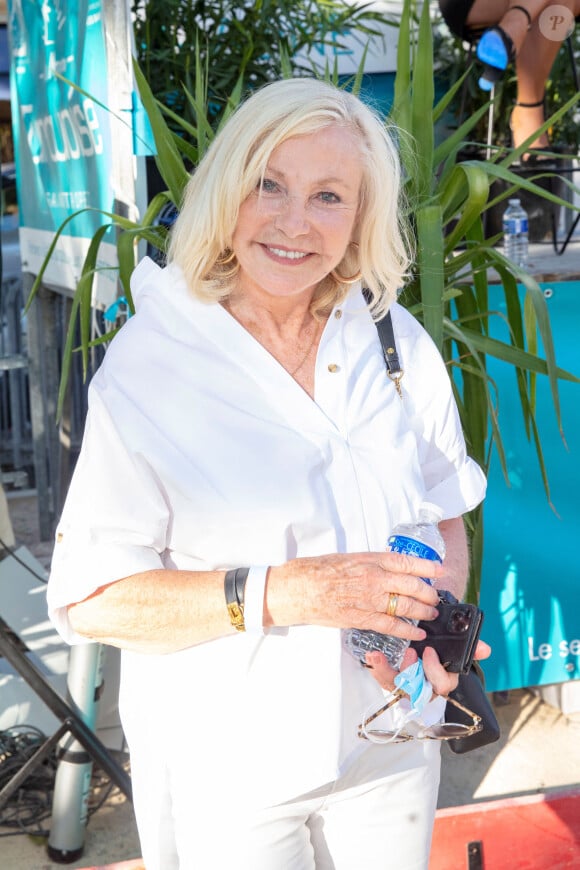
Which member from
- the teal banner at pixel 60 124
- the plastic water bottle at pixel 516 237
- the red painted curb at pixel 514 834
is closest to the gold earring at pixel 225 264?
the teal banner at pixel 60 124

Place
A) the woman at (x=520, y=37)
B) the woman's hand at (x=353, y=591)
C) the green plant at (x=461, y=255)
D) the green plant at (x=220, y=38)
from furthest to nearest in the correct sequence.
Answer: the green plant at (x=220, y=38), the woman at (x=520, y=37), the green plant at (x=461, y=255), the woman's hand at (x=353, y=591)

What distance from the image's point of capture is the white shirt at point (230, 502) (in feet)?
4.81

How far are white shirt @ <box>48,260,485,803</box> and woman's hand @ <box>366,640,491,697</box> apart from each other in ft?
0.17

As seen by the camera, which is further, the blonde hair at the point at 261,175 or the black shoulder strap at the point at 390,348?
the black shoulder strap at the point at 390,348

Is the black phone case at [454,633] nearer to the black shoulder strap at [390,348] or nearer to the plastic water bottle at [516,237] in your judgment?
the black shoulder strap at [390,348]

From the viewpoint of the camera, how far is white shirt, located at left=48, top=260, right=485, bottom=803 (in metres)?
1.47

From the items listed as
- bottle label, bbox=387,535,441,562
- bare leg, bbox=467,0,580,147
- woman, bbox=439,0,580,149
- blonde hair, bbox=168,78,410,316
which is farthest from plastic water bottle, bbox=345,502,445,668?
bare leg, bbox=467,0,580,147

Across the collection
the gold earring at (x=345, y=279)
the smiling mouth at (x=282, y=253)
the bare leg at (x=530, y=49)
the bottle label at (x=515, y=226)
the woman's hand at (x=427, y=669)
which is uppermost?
the bare leg at (x=530, y=49)

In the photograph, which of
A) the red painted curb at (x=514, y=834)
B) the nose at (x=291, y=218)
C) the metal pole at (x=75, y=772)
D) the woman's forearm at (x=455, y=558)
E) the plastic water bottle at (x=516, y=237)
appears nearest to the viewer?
the nose at (x=291, y=218)

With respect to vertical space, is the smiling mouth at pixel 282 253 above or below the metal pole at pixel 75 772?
above

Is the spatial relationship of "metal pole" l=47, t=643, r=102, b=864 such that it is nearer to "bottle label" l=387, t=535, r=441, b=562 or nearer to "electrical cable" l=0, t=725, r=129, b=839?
"electrical cable" l=0, t=725, r=129, b=839

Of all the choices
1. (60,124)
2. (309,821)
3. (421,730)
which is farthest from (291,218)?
(60,124)

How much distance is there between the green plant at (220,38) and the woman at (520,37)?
499mm

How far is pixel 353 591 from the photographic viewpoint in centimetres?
138
